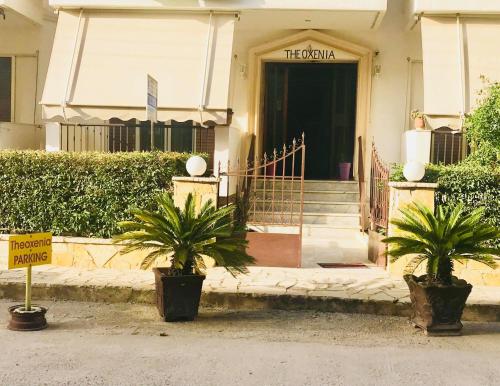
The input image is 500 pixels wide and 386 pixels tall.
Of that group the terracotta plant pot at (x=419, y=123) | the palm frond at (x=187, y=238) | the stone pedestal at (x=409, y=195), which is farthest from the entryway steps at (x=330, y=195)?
the palm frond at (x=187, y=238)

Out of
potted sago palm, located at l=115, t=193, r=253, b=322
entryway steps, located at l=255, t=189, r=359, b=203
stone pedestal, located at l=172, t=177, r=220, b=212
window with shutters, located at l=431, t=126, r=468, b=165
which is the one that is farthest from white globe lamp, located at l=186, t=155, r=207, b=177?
window with shutters, located at l=431, t=126, r=468, b=165

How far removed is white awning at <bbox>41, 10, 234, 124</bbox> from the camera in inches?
393

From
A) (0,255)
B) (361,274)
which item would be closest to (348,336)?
(361,274)

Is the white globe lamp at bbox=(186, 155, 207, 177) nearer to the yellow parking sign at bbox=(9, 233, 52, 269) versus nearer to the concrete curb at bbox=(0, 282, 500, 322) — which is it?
the concrete curb at bbox=(0, 282, 500, 322)

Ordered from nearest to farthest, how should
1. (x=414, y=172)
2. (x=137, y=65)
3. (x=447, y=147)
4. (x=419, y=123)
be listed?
(x=414, y=172) → (x=419, y=123) → (x=137, y=65) → (x=447, y=147)

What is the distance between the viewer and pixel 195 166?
7875mm

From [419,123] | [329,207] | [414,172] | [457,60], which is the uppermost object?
[457,60]

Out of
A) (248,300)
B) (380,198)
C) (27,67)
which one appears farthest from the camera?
(27,67)

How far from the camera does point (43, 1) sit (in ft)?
38.6

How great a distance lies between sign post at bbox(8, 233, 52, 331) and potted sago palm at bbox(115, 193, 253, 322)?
84 centimetres

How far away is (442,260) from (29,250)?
433cm

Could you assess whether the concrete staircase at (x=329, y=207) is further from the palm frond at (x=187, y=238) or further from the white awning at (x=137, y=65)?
the palm frond at (x=187, y=238)

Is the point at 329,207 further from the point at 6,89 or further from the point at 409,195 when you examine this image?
the point at 6,89

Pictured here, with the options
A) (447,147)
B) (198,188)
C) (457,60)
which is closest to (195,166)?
(198,188)
